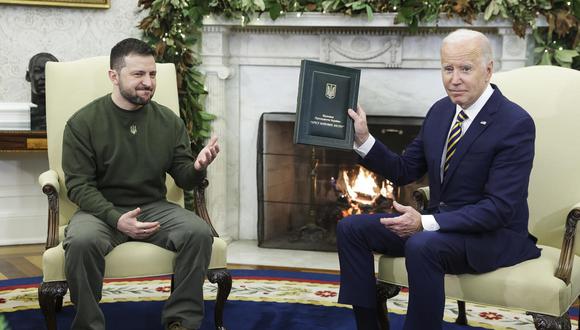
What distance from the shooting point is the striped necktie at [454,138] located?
2.75 meters

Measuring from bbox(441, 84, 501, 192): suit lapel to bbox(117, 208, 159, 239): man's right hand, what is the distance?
1.14 meters

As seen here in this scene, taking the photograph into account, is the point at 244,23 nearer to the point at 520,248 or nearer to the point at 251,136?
the point at 251,136

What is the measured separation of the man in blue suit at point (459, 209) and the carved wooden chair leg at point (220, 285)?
563mm

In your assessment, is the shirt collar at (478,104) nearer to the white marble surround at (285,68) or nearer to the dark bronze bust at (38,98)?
the white marble surround at (285,68)

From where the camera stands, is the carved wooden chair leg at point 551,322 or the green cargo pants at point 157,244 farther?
Answer: the green cargo pants at point 157,244

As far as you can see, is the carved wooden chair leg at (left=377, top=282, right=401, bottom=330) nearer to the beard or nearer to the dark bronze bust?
the beard

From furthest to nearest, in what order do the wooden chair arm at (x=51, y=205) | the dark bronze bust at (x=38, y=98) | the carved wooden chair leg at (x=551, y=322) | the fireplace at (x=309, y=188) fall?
the fireplace at (x=309, y=188) → the dark bronze bust at (x=38, y=98) → the wooden chair arm at (x=51, y=205) → the carved wooden chair leg at (x=551, y=322)

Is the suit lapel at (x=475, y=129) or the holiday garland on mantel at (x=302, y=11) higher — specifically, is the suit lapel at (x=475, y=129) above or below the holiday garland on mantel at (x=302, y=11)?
below

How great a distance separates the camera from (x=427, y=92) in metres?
4.66

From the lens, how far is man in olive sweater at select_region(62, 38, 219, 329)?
282 cm

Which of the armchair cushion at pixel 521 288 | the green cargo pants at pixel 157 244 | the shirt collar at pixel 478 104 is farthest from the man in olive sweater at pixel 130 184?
the shirt collar at pixel 478 104

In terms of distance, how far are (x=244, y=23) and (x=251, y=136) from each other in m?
0.77

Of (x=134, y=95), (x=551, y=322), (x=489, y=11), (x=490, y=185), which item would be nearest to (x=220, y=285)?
(x=134, y=95)

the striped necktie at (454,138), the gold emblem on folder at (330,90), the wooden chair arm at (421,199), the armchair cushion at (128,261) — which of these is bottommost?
the armchair cushion at (128,261)
